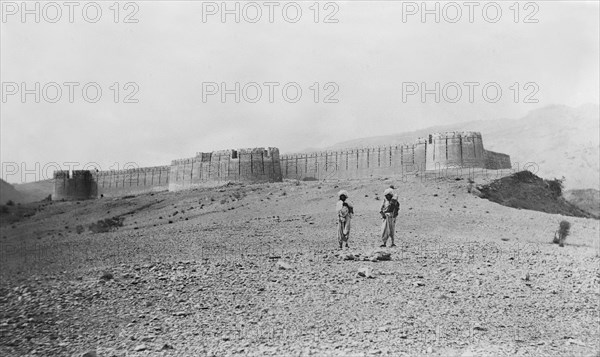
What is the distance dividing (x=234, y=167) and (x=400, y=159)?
1101 cm

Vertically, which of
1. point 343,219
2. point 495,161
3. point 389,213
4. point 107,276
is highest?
point 495,161

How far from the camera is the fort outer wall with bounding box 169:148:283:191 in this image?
39344 mm

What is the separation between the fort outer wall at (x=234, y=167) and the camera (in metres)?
39.3

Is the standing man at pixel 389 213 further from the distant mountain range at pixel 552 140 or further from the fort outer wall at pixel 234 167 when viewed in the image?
the distant mountain range at pixel 552 140

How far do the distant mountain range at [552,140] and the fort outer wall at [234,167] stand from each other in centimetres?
3401

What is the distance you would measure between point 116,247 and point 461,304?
11.4 m

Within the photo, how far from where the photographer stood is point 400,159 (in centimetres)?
3544

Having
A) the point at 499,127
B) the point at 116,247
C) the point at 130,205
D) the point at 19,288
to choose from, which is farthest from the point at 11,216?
the point at 499,127

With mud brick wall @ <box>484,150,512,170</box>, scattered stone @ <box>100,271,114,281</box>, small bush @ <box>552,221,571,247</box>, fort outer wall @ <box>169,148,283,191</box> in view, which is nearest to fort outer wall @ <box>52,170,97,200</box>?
fort outer wall @ <box>169,148,283,191</box>

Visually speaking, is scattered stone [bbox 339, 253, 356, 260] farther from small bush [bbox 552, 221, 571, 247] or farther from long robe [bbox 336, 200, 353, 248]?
small bush [bbox 552, 221, 571, 247]

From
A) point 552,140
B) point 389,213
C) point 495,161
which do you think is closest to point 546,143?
point 552,140

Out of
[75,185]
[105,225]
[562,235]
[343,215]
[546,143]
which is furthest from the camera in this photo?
[546,143]

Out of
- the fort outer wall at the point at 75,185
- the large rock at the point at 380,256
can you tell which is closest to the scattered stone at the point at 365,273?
the large rock at the point at 380,256

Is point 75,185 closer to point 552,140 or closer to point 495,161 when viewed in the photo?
point 495,161
